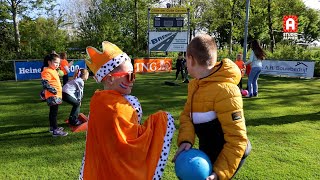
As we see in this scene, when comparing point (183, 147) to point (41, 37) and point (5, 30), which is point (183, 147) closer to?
point (41, 37)

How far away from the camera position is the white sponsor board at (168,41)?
990 inches

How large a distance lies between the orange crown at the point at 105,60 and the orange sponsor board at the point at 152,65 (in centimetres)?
1923

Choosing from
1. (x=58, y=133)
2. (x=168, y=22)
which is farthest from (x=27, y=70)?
(x=58, y=133)

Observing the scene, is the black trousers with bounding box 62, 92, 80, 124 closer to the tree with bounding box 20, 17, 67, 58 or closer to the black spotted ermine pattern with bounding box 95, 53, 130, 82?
the black spotted ermine pattern with bounding box 95, 53, 130, 82

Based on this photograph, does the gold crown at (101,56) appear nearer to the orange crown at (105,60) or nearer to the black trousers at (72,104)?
the orange crown at (105,60)

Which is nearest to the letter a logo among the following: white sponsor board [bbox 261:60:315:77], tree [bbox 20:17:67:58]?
white sponsor board [bbox 261:60:315:77]

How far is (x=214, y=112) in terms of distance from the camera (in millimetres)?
2340

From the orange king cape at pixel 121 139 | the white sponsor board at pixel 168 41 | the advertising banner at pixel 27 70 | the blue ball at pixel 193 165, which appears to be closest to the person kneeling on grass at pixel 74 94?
the orange king cape at pixel 121 139

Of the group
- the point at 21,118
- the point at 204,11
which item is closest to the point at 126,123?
the point at 21,118

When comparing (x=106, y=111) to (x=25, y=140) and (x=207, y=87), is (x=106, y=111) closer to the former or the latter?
(x=207, y=87)

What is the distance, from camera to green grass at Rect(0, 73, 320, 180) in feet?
15.6

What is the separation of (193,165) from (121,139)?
1.94ft

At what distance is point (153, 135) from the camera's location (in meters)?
2.44

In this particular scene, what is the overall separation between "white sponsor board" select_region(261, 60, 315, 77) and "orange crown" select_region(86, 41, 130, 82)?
60.0ft
